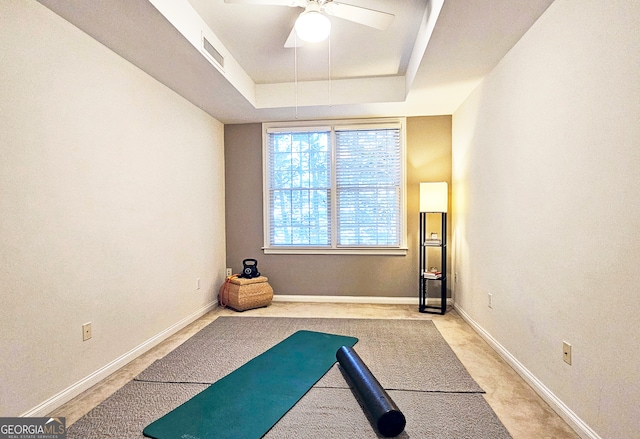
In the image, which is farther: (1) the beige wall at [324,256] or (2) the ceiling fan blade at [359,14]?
(1) the beige wall at [324,256]

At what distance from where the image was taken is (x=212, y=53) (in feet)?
8.95

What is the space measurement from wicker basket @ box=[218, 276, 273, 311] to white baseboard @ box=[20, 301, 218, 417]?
2.03 ft

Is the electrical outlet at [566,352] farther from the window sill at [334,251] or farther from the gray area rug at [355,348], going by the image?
the window sill at [334,251]

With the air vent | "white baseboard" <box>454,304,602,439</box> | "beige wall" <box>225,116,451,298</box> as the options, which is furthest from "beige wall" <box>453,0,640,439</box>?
the air vent

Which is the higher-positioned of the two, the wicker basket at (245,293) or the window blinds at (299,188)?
the window blinds at (299,188)

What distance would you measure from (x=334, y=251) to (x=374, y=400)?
2668mm

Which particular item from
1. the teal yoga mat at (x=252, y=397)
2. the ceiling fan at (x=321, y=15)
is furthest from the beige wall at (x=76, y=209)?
Answer: the ceiling fan at (x=321, y=15)

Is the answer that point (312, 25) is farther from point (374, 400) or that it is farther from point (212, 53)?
point (374, 400)

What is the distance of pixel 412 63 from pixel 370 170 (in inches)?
57.7

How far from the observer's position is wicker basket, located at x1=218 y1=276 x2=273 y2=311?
390cm

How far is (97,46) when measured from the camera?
2283 mm

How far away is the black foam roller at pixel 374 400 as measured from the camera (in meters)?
1.65

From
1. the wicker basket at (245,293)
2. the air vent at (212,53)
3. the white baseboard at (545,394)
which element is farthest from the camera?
the wicker basket at (245,293)

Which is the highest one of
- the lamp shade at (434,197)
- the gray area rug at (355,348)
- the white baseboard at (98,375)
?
the lamp shade at (434,197)
